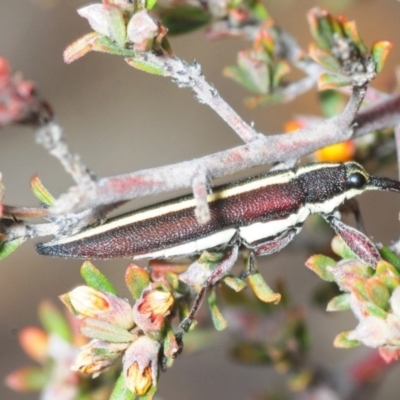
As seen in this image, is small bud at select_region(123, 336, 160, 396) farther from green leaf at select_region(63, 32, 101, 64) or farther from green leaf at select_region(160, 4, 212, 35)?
green leaf at select_region(160, 4, 212, 35)

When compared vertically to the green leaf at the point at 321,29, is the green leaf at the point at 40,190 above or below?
below

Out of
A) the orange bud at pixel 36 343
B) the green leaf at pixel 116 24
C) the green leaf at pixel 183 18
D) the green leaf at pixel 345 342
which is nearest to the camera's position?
the green leaf at pixel 116 24

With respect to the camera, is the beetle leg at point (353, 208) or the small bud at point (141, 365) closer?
the small bud at point (141, 365)

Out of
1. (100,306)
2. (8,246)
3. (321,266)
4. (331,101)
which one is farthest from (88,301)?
(331,101)

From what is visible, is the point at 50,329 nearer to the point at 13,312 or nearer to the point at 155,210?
the point at 155,210

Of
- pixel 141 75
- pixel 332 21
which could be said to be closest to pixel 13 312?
pixel 141 75

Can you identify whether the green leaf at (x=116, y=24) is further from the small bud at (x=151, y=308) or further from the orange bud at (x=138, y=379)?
the orange bud at (x=138, y=379)

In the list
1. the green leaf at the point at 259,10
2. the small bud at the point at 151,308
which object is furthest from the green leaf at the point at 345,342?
the green leaf at the point at 259,10

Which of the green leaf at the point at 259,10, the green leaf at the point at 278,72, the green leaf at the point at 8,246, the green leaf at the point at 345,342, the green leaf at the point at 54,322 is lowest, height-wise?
the green leaf at the point at 345,342
